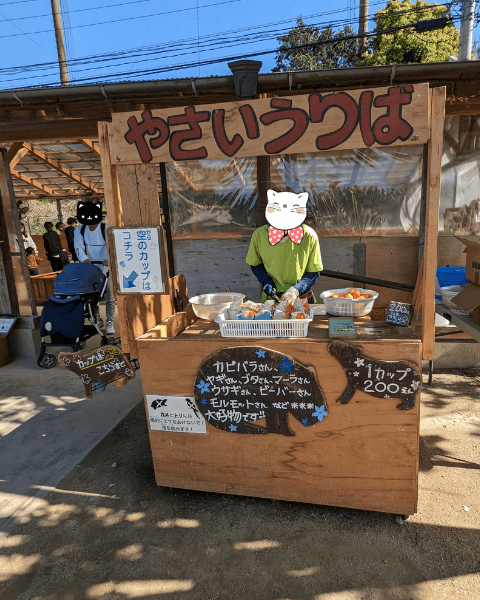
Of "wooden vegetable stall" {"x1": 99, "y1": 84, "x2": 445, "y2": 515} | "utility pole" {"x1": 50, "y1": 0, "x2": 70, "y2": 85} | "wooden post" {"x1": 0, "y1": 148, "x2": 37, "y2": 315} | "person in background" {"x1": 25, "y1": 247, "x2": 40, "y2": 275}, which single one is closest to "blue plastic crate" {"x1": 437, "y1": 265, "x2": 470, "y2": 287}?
"wooden vegetable stall" {"x1": 99, "y1": 84, "x2": 445, "y2": 515}

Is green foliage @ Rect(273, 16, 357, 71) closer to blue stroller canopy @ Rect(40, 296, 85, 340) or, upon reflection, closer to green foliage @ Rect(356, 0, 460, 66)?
green foliage @ Rect(356, 0, 460, 66)

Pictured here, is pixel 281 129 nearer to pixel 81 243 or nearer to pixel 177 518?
pixel 177 518

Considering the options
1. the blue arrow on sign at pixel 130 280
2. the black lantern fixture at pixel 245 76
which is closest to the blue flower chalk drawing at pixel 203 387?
the blue arrow on sign at pixel 130 280

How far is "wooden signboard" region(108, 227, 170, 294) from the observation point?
297 centimetres

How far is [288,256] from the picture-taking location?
11.5 feet

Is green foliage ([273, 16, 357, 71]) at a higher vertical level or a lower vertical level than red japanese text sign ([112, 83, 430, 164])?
higher

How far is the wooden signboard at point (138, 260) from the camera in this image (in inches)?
117

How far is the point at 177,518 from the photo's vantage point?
2.70 m

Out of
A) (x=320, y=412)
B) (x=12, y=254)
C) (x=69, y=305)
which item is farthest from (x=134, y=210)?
(x=12, y=254)

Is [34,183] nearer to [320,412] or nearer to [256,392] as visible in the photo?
[256,392]

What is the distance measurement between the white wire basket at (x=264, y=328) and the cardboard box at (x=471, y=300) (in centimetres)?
138

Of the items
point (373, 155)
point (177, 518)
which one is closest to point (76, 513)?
point (177, 518)

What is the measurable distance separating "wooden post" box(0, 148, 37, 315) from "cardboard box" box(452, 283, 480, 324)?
19.1 feet

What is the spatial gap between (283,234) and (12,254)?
15.5 ft
